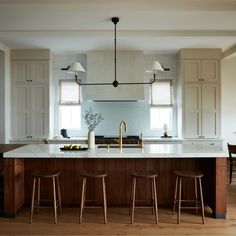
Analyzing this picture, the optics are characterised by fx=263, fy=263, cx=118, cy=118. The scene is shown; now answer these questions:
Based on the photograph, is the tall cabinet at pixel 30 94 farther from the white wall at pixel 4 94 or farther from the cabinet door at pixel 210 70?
the cabinet door at pixel 210 70

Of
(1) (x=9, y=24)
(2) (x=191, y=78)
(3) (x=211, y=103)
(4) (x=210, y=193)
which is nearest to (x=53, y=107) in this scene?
(1) (x=9, y=24)

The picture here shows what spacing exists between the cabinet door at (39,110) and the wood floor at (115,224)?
2.49m

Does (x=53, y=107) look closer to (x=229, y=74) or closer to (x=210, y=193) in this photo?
(x=210, y=193)

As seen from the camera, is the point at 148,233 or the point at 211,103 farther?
the point at 211,103

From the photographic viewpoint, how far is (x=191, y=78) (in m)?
5.86

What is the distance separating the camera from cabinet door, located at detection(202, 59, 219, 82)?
5.87 m

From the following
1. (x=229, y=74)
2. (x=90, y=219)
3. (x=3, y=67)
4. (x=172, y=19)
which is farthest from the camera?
(x=229, y=74)

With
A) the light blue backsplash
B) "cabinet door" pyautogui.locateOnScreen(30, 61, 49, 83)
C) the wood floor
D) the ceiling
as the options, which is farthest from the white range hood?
the wood floor

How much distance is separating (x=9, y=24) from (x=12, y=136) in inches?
101

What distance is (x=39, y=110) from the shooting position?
5922 mm

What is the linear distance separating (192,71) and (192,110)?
0.87 m

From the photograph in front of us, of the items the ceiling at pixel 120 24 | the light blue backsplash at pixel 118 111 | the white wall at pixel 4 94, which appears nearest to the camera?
the ceiling at pixel 120 24

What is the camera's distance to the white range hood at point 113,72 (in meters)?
5.84

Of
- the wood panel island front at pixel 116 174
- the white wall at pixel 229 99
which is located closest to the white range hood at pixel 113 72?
the wood panel island front at pixel 116 174
